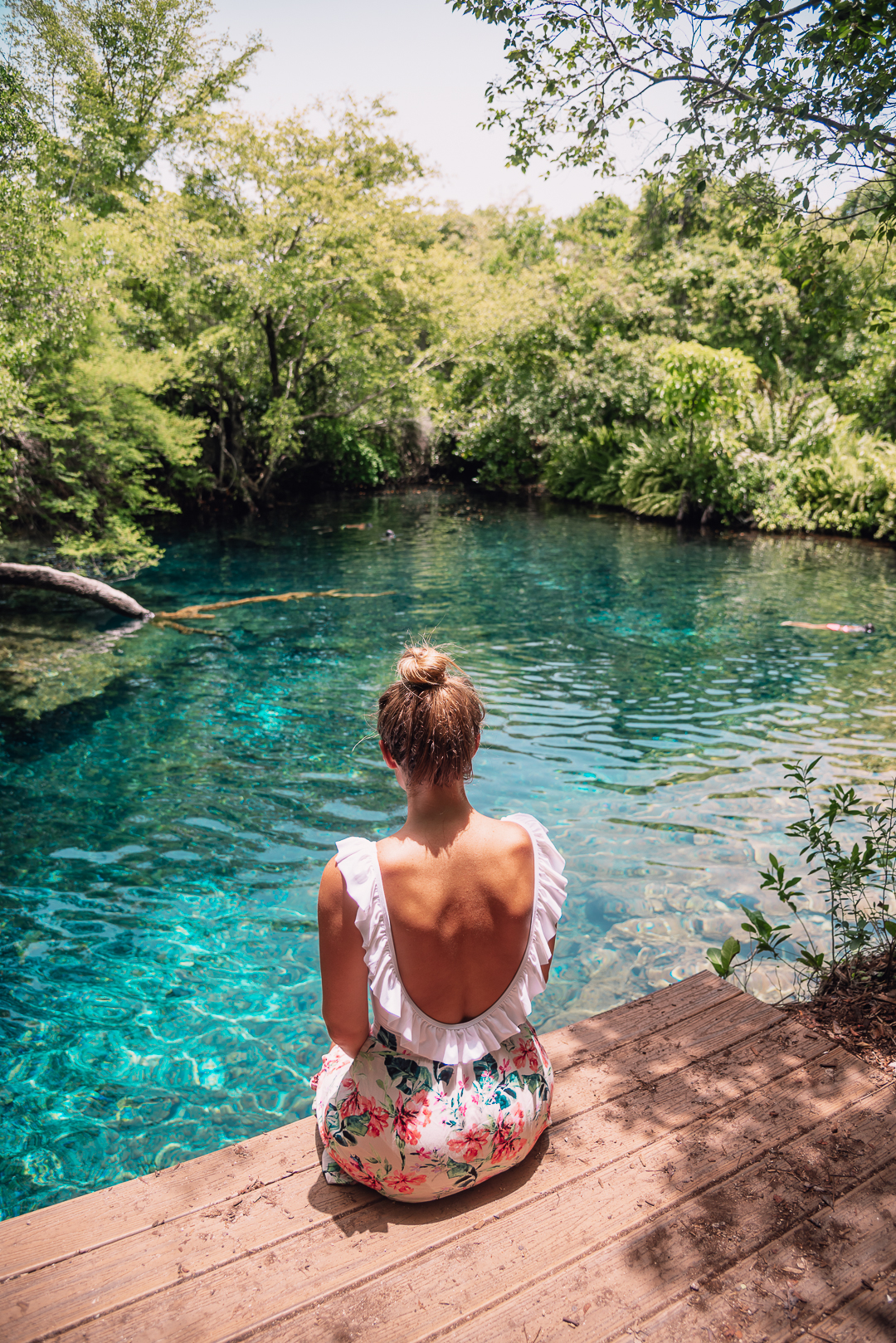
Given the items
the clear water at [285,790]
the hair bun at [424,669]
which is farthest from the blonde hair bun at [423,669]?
the clear water at [285,790]

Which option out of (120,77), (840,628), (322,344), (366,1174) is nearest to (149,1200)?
(366,1174)

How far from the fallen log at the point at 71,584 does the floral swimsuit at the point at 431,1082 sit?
32.9 ft

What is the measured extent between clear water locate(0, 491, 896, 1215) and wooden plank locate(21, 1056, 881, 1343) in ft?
5.25

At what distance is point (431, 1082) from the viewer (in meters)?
2.00

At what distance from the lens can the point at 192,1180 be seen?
7.20ft

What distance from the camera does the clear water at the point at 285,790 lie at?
12.4ft

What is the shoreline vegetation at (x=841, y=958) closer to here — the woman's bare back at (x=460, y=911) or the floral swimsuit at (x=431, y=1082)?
the floral swimsuit at (x=431, y=1082)

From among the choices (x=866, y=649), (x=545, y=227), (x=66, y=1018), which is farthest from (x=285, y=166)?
(x=545, y=227)

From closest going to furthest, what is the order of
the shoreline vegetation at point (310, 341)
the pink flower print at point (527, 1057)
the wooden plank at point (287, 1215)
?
the wooden plank at point (287, 1215) < the pink flower print at point (527, 1057) < the shoreline vegetation at point (310, 341)

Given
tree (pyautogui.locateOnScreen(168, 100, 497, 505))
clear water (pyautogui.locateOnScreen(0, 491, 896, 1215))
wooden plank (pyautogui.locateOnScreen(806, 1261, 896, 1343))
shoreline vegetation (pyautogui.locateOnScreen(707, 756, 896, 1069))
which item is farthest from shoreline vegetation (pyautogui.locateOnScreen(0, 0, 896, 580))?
wooden plank (pyautogui.locateOnScreen(806, 1261, 896, 1343))

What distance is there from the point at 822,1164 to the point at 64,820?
563 centimetres

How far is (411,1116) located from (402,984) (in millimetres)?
329

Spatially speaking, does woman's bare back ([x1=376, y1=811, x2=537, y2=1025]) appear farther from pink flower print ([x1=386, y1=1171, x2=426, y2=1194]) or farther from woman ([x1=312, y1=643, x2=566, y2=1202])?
pink flower print ([x1=386, y1=1171, x2=426, y2=1194])

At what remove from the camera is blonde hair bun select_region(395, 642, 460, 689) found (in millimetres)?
1944
